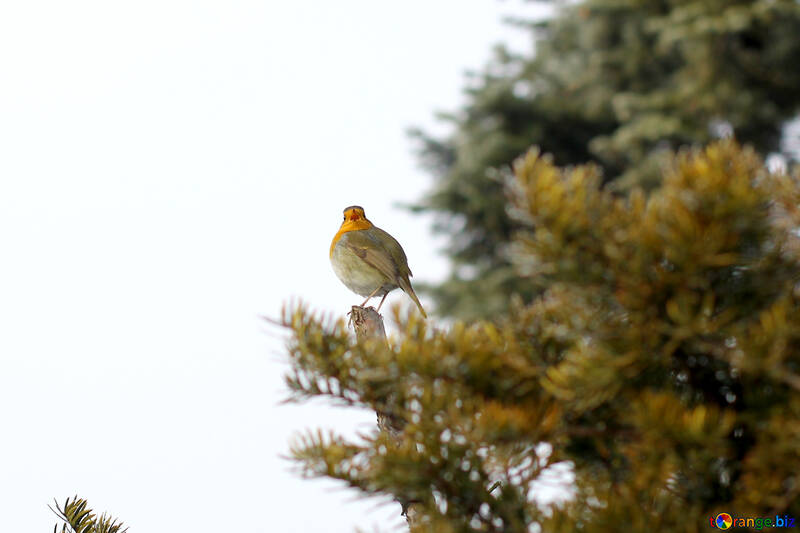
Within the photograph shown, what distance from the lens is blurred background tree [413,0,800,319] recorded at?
1160 centimetres

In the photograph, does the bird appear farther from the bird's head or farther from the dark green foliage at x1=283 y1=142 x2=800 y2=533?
the dark green foliage at x1=283 y1=142 x2=800 y2=533

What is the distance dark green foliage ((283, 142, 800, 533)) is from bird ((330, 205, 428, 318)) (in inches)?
74.4

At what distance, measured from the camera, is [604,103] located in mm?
13773

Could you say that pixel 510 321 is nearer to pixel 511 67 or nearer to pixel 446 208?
pixel 446 208

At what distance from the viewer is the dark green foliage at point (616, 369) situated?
1.26m

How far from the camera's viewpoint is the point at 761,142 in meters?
12.4

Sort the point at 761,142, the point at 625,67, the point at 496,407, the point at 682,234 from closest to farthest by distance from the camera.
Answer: the point at 682,234, the point at 496,407, the point at 761,142, the point at 625,67

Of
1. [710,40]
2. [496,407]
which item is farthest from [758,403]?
[710,40]

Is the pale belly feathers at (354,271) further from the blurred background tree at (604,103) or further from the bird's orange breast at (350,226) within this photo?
the blurred background tree at (604,103)

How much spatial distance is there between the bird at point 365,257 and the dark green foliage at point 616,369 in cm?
189

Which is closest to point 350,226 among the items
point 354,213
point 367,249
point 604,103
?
point 354,213

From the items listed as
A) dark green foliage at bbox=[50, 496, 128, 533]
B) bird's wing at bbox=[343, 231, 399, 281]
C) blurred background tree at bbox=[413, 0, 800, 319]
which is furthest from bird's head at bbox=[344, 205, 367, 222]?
blurred background tree at bbox=[413, 0, 800, 319]

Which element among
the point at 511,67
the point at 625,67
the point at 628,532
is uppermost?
the point at 511,67

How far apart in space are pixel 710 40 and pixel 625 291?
453 inches
